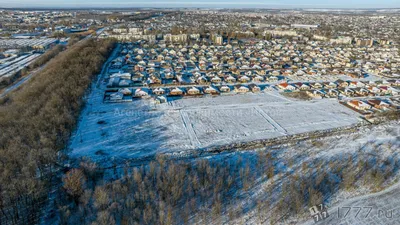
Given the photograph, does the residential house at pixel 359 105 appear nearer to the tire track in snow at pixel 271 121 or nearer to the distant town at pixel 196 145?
the distant town at pixel 196 145

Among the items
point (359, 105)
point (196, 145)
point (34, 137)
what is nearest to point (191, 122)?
point (196, 145)

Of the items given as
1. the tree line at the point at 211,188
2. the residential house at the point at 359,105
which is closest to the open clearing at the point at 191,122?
the residential house at the point at 359,105

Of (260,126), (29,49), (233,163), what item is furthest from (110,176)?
(29,49)

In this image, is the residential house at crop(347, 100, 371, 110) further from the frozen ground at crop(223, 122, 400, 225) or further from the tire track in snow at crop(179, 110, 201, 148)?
the tire track in snow at crop(179, 110, 201, 148)

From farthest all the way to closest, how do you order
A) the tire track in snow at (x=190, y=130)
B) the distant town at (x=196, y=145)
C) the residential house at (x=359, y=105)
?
the residential house at (x=359, y=105), the tire track in snow at (x=190, y=130), the distant town at (x=196, y=145)

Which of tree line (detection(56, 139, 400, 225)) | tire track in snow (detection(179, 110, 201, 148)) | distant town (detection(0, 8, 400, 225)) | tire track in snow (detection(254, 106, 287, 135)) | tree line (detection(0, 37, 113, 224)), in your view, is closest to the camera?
tree line (detection(0, 37, 113, 224))

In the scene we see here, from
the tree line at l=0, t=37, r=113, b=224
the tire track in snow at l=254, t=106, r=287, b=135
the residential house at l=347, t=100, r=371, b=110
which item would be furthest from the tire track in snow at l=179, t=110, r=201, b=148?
the residential house at l=347, t=100, r=371, b=110

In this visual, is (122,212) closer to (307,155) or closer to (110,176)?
(110,176)

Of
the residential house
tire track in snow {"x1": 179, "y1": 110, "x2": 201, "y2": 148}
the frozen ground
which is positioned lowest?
the frozen ground
